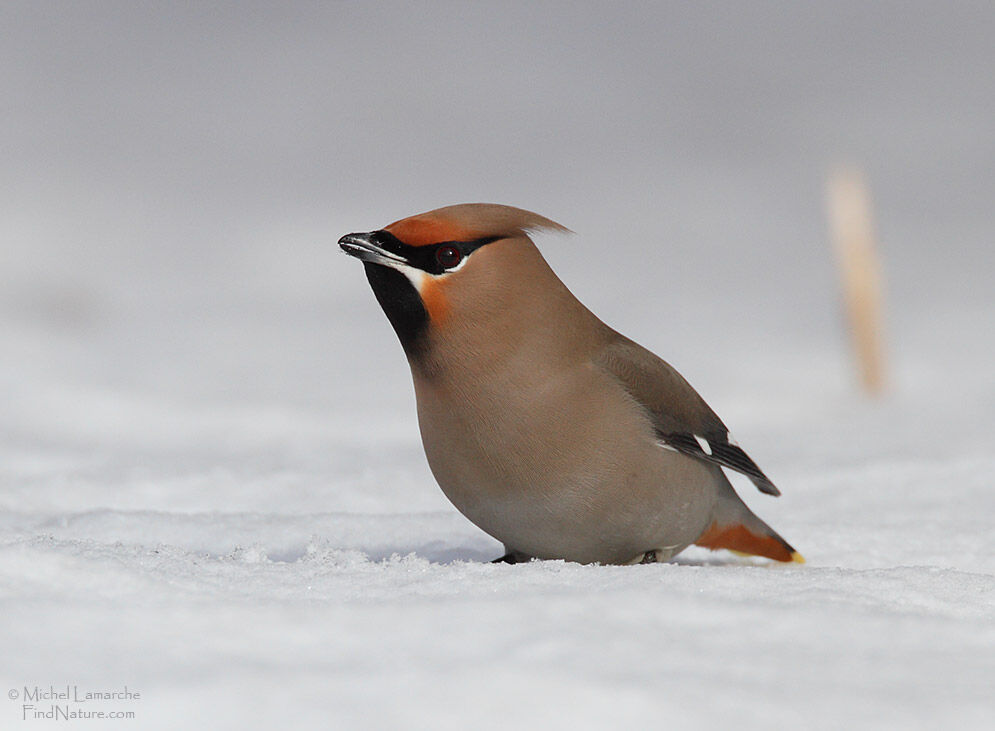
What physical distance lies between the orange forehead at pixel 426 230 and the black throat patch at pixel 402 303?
8 cm

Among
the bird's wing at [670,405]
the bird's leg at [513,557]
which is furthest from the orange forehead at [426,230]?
the bird's leg at [513,557]

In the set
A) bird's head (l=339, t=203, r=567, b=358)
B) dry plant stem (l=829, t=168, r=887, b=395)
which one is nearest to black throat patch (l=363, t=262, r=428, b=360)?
bird's head (l=339, t=203, r=567, b=358)

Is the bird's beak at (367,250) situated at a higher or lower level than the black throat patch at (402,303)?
higher

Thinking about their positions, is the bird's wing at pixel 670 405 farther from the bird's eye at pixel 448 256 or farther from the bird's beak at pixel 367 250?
the bird's beak at pixel 367 250

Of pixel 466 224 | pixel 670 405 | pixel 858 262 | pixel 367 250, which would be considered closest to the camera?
pixel 367 250

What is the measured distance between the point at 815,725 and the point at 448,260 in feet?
4.28

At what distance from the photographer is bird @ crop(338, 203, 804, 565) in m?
2.58

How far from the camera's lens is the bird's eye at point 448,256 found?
103 inches

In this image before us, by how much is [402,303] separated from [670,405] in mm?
680

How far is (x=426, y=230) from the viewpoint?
101 inches

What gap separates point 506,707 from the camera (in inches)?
64.3

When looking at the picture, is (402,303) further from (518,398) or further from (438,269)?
(518,398)

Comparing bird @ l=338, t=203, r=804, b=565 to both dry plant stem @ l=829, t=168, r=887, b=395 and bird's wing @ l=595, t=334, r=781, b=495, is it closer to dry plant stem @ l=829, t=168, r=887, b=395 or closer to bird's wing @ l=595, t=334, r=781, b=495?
bird's wing @ l=595, t=334, r=781, b=495

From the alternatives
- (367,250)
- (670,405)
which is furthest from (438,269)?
(670,405)
